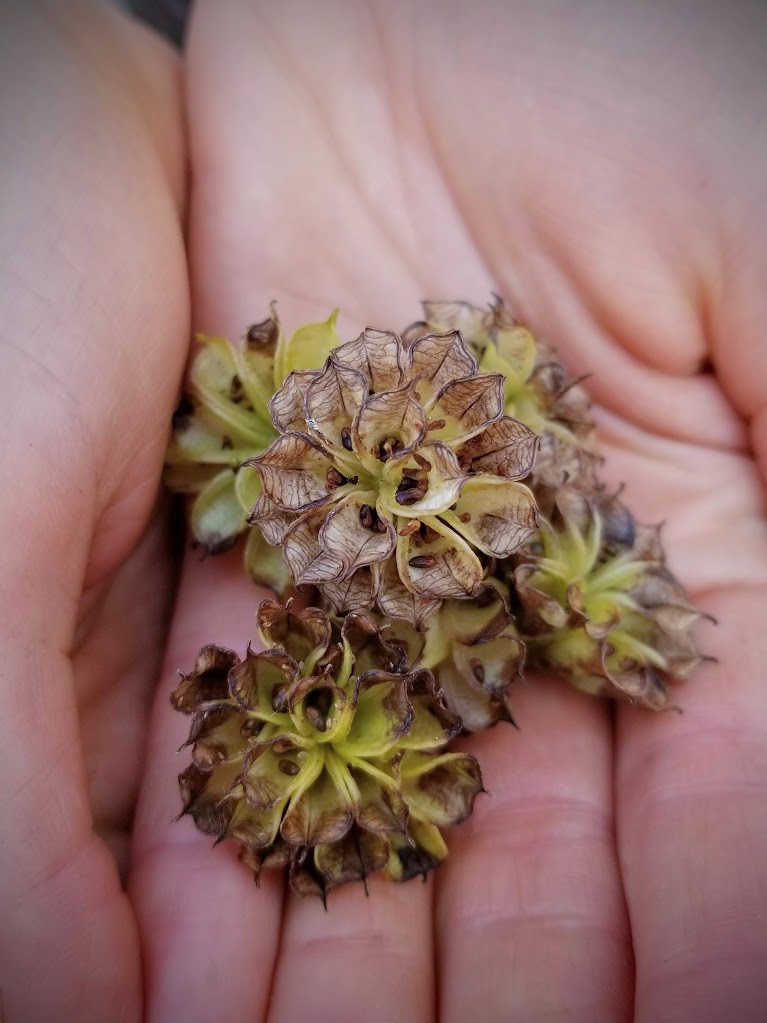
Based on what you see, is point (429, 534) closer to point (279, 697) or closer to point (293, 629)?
point (293, 629)

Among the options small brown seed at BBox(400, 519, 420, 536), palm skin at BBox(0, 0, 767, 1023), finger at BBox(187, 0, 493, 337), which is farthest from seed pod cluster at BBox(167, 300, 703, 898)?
finger at BBox(187, 0, 493, 337)

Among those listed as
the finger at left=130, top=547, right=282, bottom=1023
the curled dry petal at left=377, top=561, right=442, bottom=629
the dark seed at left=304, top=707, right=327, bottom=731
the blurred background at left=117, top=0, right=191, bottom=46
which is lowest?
the finger at left=130, top=547, right=282, bottom=1023

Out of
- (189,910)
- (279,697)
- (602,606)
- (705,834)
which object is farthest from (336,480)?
(705,834)

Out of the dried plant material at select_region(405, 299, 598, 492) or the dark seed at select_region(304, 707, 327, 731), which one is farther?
the dried plant material at select_region(405, 299, 598, 492)

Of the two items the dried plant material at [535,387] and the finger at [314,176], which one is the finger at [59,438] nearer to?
the finger at [314,176]

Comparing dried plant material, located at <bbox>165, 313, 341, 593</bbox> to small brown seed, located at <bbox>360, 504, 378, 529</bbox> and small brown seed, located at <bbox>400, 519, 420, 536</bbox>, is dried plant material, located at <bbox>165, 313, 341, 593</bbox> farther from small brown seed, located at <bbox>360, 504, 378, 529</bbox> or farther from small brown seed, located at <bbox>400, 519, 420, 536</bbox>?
small brown seed, located at <bbox>400, 519, 420, 536</bbox>

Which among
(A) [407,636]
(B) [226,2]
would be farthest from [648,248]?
(B) [226,2]

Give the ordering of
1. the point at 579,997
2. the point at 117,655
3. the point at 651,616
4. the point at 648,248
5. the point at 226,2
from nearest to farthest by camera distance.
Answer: the point at 579,997, the point at 651,616, the point at 117,655, the point at 648,248, the point at 226,2

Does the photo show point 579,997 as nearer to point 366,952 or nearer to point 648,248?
point 366,952
